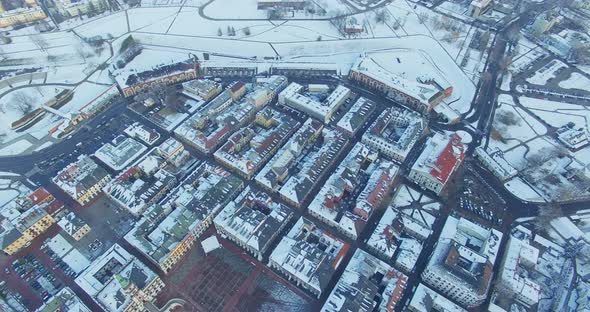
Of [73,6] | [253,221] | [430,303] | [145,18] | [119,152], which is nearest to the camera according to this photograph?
[430,303]

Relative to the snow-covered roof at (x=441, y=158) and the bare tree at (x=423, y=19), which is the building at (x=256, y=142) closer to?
the snow-covered roof at (x=441, y=158)

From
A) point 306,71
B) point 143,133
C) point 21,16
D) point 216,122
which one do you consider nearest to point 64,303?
point 143,133

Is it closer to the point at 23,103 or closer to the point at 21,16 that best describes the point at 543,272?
the point at 23,103

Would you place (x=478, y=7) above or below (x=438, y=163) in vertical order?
above

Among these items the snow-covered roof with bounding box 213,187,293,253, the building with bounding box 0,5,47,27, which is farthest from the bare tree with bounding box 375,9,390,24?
the building with bounding box 0,5,47,27

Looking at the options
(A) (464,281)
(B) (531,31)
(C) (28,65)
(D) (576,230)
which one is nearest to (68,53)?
(C) (28,65)
